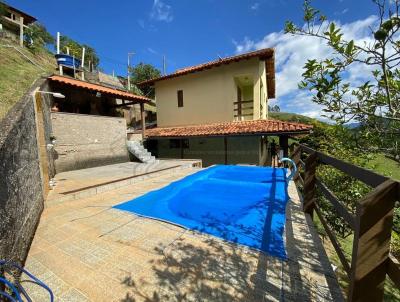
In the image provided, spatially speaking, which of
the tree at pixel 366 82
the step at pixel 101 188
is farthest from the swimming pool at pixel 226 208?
the tree at pixel 366 82

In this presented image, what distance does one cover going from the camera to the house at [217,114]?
44.9 feet


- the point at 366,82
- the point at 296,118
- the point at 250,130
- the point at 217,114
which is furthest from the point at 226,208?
the point at 296,118

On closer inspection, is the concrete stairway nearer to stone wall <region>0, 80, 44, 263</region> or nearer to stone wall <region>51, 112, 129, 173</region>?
stone wall <region>51, 112, 129, 173</region>

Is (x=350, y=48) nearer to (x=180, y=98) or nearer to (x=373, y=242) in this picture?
(x=373, y=242)

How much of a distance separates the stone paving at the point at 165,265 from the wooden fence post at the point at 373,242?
0.92 meters

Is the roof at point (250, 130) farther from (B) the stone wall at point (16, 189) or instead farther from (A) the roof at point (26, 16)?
(A) the roof at point (26, 16)

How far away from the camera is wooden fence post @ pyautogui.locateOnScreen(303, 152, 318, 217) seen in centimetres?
422

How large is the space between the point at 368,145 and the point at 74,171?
11450mm

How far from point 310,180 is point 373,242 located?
3.02 metres

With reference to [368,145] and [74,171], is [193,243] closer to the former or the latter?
[368,145]

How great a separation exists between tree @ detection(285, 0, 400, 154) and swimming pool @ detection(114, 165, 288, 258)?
224 cm

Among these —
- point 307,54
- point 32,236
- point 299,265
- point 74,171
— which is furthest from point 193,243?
point 74,171

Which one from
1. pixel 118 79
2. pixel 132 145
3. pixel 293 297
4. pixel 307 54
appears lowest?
pixel 293 297

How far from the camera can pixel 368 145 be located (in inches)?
109
